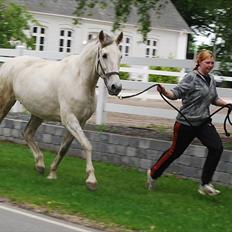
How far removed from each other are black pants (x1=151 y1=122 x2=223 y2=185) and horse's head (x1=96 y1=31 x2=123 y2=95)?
3.75 feet

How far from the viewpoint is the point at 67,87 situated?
10.0 m

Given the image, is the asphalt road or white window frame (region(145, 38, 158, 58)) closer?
the asphalt road

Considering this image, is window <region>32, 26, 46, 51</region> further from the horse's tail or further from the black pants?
the black pants

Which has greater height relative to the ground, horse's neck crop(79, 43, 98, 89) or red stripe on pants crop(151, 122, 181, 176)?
horse's neck crop(79, 43, 98, 89)

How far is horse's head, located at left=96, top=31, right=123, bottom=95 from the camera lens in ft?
30.3

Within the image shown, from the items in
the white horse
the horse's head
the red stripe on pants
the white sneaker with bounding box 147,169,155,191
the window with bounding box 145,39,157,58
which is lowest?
the window with bounding box 145,39,157,58

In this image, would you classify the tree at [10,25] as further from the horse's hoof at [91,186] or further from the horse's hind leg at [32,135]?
the horse's hoof at [91,186]

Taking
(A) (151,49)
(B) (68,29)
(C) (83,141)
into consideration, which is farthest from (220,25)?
(A) (151,49)

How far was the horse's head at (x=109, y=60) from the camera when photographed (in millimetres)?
9242

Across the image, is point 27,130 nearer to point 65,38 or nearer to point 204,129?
point 204,129

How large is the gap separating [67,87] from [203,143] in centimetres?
223

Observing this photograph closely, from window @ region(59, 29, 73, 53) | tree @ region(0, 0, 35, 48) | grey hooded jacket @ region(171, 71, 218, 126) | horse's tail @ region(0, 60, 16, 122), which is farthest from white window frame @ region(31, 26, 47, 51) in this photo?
grey hooded jacket @ region(171, 71, 218, 126)

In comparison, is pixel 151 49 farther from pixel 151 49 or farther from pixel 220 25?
pixel 220 25

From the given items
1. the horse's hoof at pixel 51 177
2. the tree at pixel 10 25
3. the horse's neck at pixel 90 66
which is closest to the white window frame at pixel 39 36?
the tree at pixel 10 25
